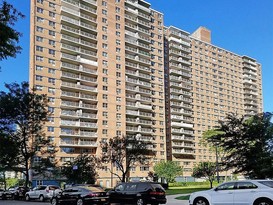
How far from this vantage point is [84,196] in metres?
23.4

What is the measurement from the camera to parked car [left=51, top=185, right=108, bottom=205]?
23297 millimetres

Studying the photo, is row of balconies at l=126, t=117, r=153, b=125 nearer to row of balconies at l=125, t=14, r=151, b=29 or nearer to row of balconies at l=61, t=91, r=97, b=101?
row of balconies at l=61, t=91, r=97, b=101

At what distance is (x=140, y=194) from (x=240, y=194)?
761 centimetres

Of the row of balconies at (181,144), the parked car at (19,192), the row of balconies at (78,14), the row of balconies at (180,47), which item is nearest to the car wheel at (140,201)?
the parked car at (19,192)

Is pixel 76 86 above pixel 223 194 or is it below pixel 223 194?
above

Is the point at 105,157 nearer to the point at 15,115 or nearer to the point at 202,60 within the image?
the point at 15,115

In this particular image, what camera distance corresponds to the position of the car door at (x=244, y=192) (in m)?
16.2

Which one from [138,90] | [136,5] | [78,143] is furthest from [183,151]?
[136,5]

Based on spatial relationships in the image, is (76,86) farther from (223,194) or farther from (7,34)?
(7,34)

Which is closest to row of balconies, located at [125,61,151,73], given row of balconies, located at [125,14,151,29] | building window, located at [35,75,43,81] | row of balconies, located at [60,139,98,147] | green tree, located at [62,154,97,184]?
row of balconies, located at [125,14,151,29]

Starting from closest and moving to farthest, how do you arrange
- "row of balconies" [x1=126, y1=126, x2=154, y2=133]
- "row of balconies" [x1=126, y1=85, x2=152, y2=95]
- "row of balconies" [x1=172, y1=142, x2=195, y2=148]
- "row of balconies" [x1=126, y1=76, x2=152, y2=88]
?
"row of balconies" [x1=126, y1=126, x2=154, y2=133] < "row of balconies" [x1=126, y1=85, x2=152, y2=95] < "row of balconies" [x1=126, y1=76, x2=152, y2=88] < "row of balconies" [x1=172, y1=142, x2=195, y2=148]

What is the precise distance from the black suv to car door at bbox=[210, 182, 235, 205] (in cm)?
561

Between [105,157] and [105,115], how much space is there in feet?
89.5

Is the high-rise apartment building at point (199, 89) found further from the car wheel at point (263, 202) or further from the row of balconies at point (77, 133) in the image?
the car wheel at point (263, 202)
